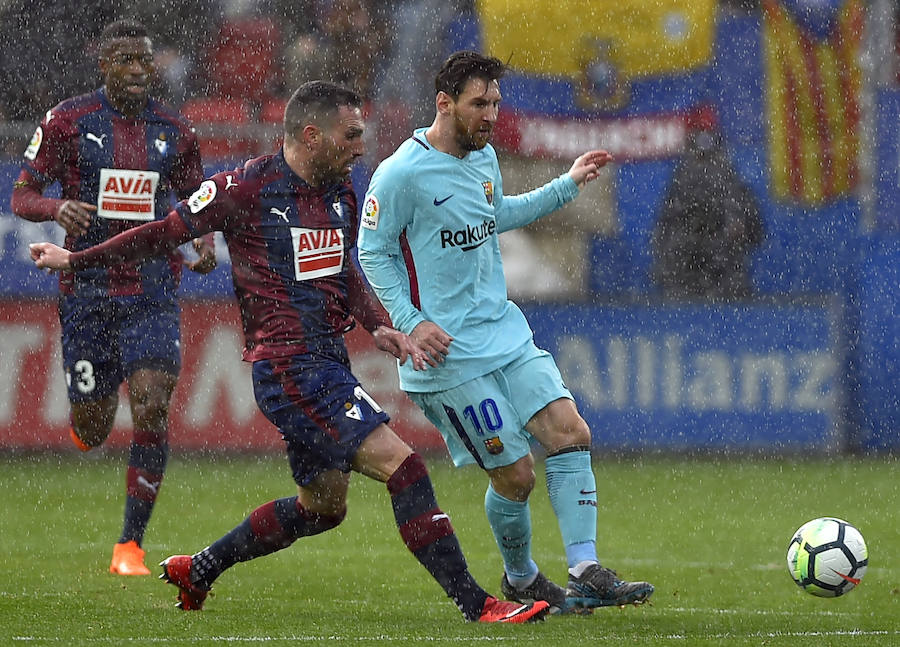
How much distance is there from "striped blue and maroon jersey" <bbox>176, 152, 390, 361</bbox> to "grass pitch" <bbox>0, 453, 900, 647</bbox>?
104 centimetres

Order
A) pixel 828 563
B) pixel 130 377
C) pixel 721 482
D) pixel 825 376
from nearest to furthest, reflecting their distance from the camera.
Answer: pixel 828 563 → pixel 130 377 → pixel 721 482 → pixel 825 376

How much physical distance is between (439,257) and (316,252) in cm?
48

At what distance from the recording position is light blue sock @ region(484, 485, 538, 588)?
6355mm

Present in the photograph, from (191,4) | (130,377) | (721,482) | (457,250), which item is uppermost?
(191,4)

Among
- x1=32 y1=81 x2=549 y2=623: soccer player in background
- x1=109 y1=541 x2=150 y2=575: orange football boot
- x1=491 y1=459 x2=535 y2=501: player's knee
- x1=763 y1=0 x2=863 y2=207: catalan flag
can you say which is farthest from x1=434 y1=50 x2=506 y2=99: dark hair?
x1=763 y1=0 x2=863 y2=207: catalan flag

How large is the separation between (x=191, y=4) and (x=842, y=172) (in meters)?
5.44

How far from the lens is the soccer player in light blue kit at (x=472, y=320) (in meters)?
6.18

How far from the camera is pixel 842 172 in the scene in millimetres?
13266

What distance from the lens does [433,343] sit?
5992mm

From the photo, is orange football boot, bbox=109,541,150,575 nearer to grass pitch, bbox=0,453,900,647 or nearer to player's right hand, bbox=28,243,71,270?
grass pitch, bbox=0,453,900,647

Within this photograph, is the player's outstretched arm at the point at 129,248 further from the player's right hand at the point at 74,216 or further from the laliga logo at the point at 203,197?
the player's right hand at the point at 74,216

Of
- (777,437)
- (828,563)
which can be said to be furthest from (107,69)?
(777,437)

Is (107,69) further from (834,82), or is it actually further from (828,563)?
(834,82)

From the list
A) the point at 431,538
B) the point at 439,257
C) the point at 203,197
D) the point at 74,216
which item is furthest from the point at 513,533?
the point at 74,216
